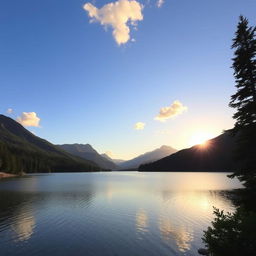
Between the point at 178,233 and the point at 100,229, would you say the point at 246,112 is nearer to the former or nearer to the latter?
the point at 178,233

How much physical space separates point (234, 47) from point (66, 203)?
52.4 metres

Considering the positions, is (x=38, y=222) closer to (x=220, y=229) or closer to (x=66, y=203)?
(x=66, y=203)

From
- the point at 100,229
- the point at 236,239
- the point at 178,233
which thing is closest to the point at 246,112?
the point at 236,239

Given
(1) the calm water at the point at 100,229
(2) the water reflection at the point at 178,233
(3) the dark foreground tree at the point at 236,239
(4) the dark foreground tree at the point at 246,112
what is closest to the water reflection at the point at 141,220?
(1) the calm water at the point at 100,229

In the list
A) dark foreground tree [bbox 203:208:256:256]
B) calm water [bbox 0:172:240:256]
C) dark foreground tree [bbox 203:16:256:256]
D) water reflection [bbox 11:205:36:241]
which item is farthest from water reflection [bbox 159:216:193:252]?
water reflection [bbox 11:205:36:241]

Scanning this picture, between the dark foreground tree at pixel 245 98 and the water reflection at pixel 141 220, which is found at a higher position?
the dark foreground tree at pixel 245 98

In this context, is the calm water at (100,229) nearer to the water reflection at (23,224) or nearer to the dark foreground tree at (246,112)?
the water reflection at (23,224)

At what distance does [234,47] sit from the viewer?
94.9ft

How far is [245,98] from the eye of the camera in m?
27.5

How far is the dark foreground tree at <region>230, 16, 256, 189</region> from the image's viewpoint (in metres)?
25.5

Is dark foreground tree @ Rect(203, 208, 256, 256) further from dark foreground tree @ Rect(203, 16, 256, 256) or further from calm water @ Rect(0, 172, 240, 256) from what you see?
calm water @ Rect(0, 172, 240, 256)

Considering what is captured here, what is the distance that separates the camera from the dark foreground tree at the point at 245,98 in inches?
1005

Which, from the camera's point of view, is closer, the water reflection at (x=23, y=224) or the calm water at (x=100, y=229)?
the calm water at (x=100, y=229)

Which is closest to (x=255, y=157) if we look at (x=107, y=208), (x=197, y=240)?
(x=197, y=240)
